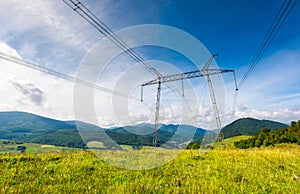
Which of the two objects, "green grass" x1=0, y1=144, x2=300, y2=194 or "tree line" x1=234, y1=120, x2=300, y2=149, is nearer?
"green grass" x1=0, y1=144, x2=300, y2=194

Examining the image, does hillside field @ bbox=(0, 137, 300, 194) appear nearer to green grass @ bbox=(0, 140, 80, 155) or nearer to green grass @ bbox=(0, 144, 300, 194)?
green grass @ bbox=(0, 144, 300, 194)

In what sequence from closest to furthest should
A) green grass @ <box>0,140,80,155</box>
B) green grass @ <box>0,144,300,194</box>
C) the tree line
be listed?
green grass @ <box>0,144,300,194</box>
green grass @ <box>0,140,80,155</box>
the tree line

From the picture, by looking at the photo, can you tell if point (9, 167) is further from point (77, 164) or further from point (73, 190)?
point (73, 190)

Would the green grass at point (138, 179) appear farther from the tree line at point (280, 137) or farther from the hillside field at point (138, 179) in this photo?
the tree line at point (280, 137)

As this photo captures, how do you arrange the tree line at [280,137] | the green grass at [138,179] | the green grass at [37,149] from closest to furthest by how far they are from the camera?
the green grass at [138,179] → the green grass at [37,149] → the tree line at [280,137]

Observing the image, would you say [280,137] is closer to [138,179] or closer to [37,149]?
[37,149]

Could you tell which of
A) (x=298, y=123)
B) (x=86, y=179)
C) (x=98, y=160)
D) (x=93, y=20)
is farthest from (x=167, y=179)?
(x=298, y=123)

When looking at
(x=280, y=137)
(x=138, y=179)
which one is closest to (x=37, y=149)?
(x=138, y=179)

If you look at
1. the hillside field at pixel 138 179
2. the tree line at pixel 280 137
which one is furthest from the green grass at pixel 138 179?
the tree line at pixel 280 137

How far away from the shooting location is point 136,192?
6.01 metres

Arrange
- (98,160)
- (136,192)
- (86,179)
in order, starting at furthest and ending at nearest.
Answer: (98,160) < (86,179) < (136,192)

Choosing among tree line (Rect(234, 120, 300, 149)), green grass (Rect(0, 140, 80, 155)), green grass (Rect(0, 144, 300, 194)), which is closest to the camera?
green grass (Rect(0, 144, 300, 194))

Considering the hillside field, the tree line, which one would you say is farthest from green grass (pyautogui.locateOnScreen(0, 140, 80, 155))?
the tree line

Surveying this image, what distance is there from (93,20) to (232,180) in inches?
518
